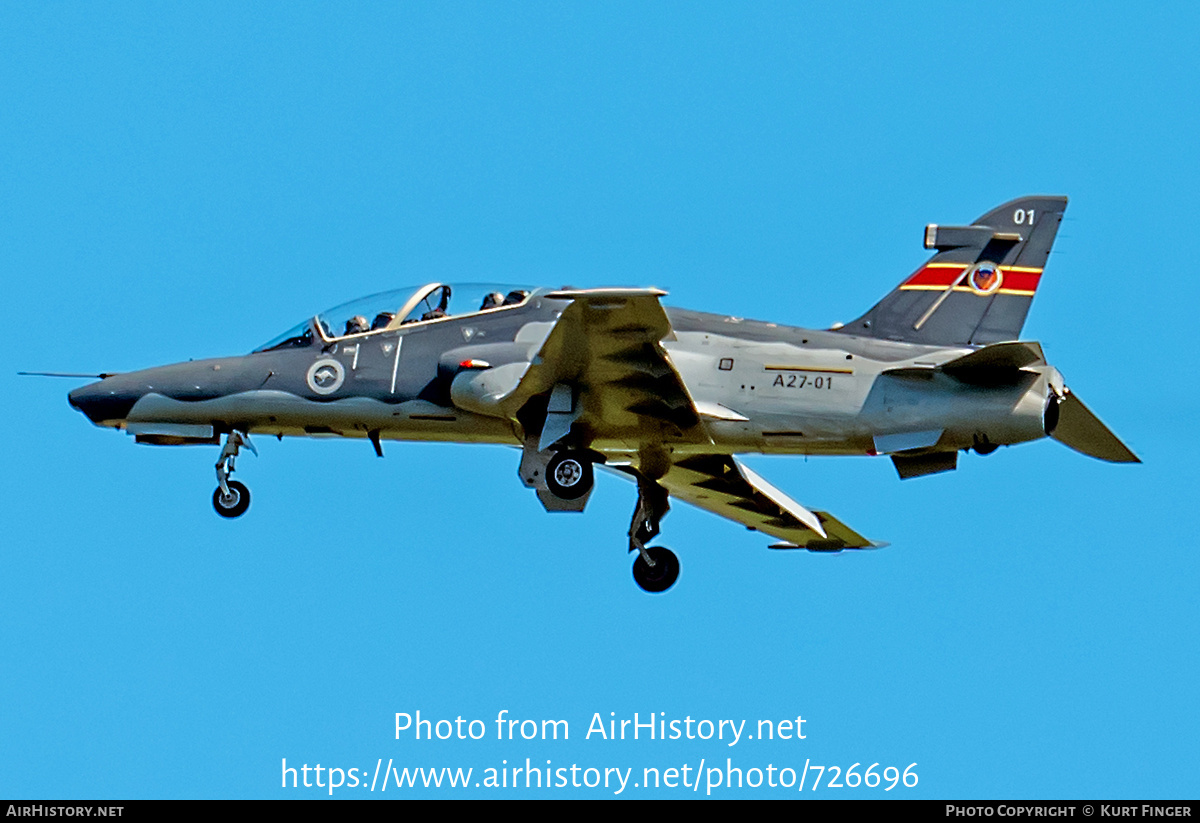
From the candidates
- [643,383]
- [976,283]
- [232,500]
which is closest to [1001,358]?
[976,283]

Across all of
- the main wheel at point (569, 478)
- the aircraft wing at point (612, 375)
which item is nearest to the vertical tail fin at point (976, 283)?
the aircraft wing at point (612, 375)

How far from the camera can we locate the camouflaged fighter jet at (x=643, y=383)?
2102 cm

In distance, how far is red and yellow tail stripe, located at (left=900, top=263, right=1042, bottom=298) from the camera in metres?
22.2

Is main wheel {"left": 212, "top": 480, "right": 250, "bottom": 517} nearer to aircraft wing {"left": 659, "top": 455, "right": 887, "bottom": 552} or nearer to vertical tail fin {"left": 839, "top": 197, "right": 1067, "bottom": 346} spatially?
aircraft wing {"left": 659, "top": 455, "right": 887, "bottom": 552}

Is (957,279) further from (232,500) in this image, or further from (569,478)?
(232,500)

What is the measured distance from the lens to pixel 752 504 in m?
26.1

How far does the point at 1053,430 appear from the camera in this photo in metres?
21.3

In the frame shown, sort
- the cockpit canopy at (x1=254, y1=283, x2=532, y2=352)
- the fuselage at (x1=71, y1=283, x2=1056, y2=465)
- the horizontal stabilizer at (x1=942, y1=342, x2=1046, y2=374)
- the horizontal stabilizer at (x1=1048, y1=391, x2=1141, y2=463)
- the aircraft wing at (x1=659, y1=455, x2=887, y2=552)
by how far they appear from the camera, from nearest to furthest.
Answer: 1. the horizontal stabilizer at (x1=942, y1=342, x2=1046, y2=374)
2. the fuselage at (x1=71, y1=283, x2=1056, y2=465)
3. the horizontal stabilizer at (x1=1048, y1=391, x2=1141, y2=463)
4. the cockpit canopy at (x1=254, y1=283, x2=532, y2=352)
5. the aircraft wing at (x1=659, y1=455, x2=887, y2=552)

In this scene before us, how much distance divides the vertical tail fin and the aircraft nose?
9.28 meters

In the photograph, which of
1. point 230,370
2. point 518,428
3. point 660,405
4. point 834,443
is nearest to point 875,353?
point 834,443

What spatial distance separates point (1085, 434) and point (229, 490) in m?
10.7

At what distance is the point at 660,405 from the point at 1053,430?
460 cm

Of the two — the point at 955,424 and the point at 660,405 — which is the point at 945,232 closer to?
the point at 955,424

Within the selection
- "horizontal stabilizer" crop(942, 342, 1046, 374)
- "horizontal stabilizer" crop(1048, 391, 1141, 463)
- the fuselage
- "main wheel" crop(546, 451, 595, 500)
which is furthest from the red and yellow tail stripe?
"main wheel" crop(546, 451, 595, 500)
